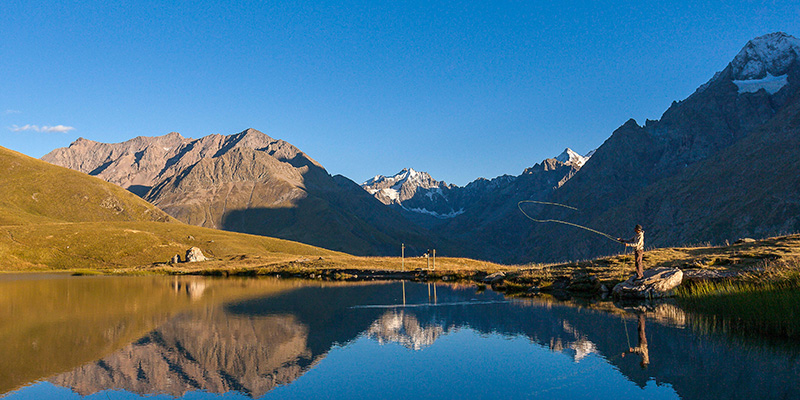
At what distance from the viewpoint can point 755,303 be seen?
24.2 m

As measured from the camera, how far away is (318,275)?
73.7 m

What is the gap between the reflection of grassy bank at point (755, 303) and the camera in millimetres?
22125

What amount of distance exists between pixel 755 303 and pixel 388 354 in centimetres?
1772

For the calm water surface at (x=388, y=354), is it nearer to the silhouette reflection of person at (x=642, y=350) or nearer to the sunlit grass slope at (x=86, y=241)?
the silhouette reflection of person at (x=642, y=350)

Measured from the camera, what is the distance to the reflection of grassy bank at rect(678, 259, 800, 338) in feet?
72.6

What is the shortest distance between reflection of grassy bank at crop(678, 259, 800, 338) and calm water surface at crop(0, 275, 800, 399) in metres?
1.27

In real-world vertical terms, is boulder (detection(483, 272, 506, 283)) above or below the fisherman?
below

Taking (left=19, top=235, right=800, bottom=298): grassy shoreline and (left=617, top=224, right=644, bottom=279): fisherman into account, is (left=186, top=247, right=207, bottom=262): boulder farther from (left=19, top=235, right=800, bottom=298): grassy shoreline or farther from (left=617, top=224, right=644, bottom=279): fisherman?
(left=617, top=224, right=644, bottom=279): fisherman

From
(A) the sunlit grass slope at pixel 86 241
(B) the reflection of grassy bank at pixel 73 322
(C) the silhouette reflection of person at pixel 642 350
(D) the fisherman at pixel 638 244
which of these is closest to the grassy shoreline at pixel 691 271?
(D) the fisherman at pixel 638 244

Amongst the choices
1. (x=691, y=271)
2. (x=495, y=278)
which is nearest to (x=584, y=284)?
(x=691, y=271)

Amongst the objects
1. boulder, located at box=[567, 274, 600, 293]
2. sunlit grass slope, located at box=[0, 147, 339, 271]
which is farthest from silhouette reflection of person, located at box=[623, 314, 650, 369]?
sunlit grass slope, located at box=[0, 147, 339, 271]

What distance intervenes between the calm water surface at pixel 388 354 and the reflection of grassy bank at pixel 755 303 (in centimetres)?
127

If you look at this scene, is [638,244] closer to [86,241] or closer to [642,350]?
[642,350]

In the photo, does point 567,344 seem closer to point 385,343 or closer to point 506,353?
point 506,353
